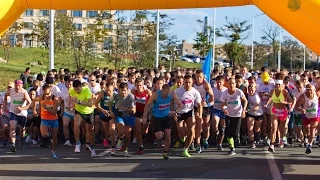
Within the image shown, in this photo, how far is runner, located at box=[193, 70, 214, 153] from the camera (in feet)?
38.7

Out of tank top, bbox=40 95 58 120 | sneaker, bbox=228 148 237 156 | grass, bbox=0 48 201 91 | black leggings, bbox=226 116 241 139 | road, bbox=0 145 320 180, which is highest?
grass, bbox=0 48 201 91

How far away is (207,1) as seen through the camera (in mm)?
10188

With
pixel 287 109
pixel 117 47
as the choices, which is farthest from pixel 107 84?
pixel 117 47

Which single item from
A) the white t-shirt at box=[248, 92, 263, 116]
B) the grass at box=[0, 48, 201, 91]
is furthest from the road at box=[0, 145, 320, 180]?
the grass at box=[0, 48, 201, 91]

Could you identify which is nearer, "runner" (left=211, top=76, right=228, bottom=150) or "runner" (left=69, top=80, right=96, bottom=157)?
"runner" (left=69, top=80, right=96, bottom=157)

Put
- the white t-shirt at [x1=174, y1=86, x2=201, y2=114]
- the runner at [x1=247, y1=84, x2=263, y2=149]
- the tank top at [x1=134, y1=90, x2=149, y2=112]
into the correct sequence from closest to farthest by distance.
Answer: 1. the white t-shirt at [x1=174, y1=86, x2=201, y2=114]
2. the tank top at [x1=134, y1=90, x2=149, y2=112]
3. the runner at [x1=247, y1=84, x2=263, y2=149]

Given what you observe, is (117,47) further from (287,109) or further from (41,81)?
(287,109)

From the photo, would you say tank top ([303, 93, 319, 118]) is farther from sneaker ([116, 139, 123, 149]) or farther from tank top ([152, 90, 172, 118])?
sneaker ([116, 139, 123, 149])

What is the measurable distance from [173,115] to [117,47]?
20.6 meters

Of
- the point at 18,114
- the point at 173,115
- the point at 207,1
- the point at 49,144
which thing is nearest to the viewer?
the point at 207,1

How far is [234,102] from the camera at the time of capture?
39.2ft

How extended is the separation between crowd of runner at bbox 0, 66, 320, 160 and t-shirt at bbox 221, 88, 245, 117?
0.02 meters

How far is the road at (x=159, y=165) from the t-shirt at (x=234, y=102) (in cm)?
93

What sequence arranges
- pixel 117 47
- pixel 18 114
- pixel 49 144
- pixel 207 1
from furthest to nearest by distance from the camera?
pixel 117 47 < pixel 49 144 < pixel 18 114 < pixel 207 1
